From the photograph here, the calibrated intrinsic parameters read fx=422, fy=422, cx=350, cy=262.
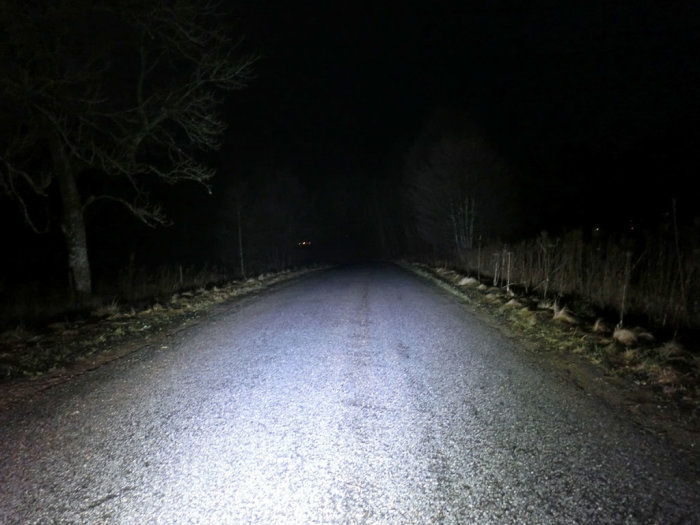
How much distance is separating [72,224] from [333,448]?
11486 mm

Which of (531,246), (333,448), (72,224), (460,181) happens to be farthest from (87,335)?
(460,181)

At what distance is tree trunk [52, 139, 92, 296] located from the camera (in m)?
11.4

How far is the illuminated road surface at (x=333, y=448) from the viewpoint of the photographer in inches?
103

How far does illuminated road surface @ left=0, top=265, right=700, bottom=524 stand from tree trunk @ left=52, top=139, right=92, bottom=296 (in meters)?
7.57

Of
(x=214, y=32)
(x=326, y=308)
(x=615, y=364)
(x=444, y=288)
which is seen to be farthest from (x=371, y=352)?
(x=214, y=32)

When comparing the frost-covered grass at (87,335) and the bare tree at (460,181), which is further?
the bare tree at (460,181)

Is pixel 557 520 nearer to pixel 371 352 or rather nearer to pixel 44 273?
pixel 371 352

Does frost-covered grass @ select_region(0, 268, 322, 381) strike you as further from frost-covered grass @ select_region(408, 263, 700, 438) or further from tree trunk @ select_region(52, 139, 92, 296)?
frost-covered grass @ select_region(408, 263, 700, 438)

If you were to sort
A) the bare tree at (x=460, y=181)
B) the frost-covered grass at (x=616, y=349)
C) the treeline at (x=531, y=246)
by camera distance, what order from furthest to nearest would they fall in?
1. the bare tree at (x=460, y=181)
2. the treeline at (x=531, y=246)
3. the frost-covered grass at (x=616, y=349)

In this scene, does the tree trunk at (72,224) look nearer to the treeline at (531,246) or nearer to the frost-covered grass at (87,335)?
the frost-covered grass at (87,335)

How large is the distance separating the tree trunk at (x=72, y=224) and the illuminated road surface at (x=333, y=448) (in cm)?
757

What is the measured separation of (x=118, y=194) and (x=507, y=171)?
24131mm

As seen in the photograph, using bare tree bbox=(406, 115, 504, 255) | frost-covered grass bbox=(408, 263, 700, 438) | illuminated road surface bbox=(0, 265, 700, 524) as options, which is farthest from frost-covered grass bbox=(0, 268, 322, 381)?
bare tree bbox=(406, 115, 504, 255)

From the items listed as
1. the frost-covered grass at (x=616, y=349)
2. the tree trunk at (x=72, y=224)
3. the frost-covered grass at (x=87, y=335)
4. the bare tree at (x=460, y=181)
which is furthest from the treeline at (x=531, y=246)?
the tree trunk at (x=72, y=224)
